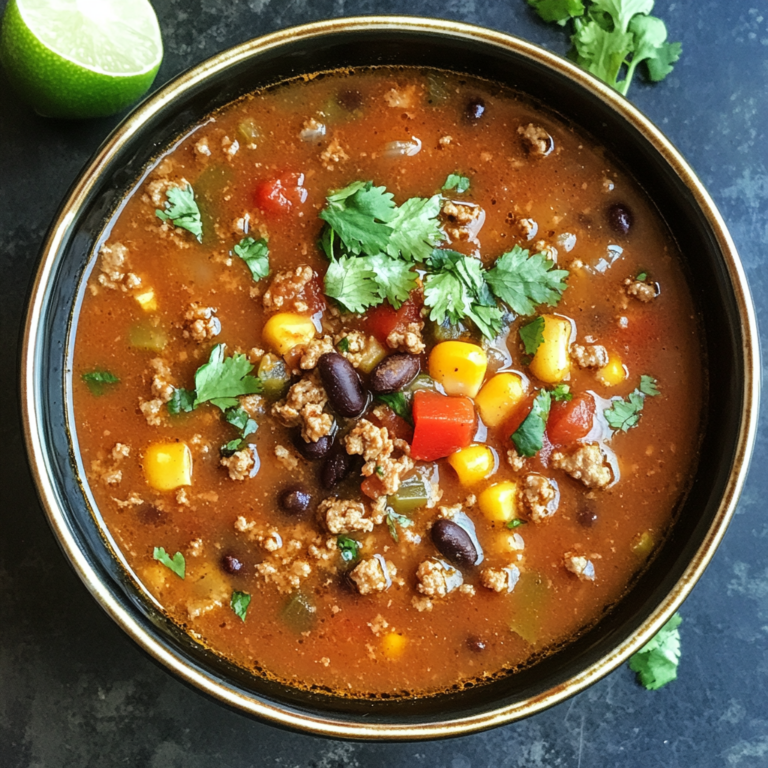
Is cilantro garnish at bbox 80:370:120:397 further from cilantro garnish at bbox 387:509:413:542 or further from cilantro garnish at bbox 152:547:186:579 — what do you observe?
cilantro garnish at bbox 387:509:413:542

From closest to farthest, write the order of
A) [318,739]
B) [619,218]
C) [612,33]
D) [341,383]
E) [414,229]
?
[341,383] → [414,229] → [619,218] → [612,33] → [318,739]

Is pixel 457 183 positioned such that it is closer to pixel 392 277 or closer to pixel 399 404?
pixel 392 277

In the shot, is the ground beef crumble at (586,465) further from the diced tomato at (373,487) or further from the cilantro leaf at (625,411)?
the diced tomato at (373,487)

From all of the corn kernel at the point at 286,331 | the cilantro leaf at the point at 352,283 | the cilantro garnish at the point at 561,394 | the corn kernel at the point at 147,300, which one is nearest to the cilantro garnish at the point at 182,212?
the corn kernel at the point at 147,300

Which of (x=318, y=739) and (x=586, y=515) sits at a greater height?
(x=586, y=515)

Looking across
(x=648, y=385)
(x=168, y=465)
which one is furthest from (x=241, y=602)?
(x=648, y=385)
